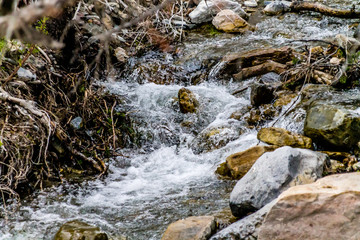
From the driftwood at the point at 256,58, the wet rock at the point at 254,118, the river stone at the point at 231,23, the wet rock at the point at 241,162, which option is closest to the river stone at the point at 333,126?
the wet rock at the point at 241,162

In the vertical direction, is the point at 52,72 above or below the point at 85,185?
above

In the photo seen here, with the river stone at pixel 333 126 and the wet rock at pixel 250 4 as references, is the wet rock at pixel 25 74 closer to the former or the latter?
the river stone at pixel 333 126

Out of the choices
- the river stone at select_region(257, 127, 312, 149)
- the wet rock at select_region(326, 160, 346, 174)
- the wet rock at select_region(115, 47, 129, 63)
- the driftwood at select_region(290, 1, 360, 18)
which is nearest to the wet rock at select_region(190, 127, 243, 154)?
the river stone at select_region(257, 127, 312, 149)

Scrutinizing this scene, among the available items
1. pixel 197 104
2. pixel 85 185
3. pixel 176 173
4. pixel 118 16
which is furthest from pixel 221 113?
pixel 118 16

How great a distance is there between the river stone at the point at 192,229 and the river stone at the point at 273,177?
12.0 inches

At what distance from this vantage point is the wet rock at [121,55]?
7588 mm

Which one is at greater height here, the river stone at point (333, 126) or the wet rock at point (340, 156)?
the river stone at point (333, 126)

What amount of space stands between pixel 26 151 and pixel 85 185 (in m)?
0.84

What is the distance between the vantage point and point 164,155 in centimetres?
526

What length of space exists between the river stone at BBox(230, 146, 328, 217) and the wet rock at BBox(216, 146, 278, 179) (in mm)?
1087

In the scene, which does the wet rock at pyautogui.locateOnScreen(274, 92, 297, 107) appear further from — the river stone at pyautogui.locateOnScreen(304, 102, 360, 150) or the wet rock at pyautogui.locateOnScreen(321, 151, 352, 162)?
the wet rock at pyautogui.locateOnScreen(321, 151, 352, 162)

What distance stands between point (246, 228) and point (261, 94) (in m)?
3.35

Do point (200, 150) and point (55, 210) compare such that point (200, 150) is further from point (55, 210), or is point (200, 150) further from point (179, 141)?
point (55, 210)

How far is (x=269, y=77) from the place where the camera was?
6344mm
